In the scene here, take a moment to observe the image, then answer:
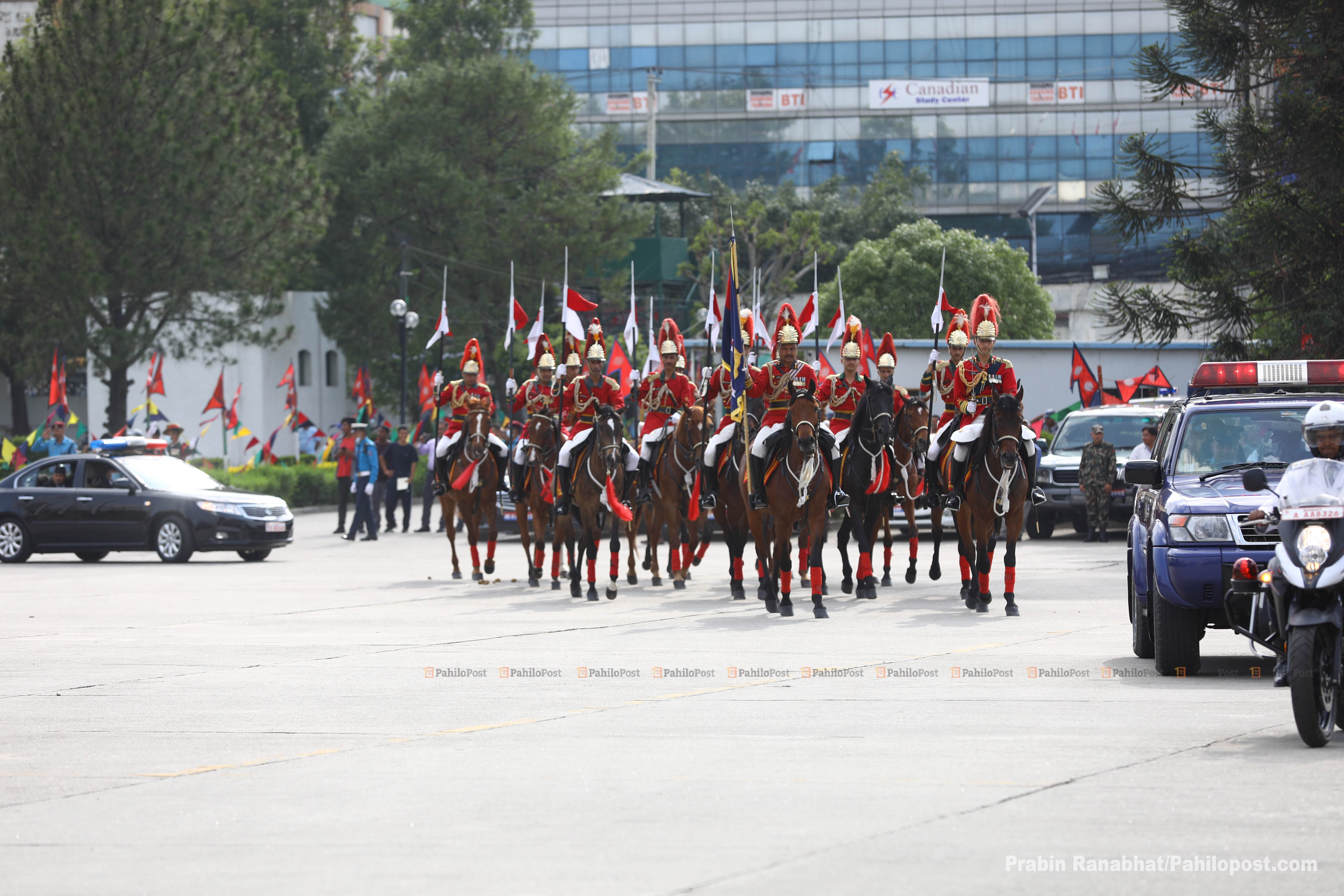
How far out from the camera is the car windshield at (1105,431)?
3209 cm

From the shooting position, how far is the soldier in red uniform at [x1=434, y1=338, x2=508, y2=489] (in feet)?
76.7

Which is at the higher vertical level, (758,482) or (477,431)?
(477,431)

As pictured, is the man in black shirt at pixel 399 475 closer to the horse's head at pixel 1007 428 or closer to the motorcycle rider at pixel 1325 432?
the horse's head at pixel 1007 428

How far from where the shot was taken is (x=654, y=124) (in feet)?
272

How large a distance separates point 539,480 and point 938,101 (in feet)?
241

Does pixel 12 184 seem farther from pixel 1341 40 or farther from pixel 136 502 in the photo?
pixel 1341 40

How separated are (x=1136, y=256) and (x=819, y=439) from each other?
71.2m

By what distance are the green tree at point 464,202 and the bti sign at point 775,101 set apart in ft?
89.9

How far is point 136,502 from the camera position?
93.2ft

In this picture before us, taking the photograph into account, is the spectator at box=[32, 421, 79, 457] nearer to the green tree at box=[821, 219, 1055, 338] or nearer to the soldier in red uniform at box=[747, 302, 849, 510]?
the soldier in red uniform at box=[747, 302, 849, 510]

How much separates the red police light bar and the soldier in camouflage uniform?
51.9 feet

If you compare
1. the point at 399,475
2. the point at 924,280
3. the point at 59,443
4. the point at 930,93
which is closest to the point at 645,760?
the point at 59,443

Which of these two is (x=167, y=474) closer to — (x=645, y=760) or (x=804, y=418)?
(x=804, y=418)

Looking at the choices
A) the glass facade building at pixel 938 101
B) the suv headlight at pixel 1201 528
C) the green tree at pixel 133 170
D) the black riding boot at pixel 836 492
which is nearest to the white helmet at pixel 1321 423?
the suv headlight at pixel 1201 528
